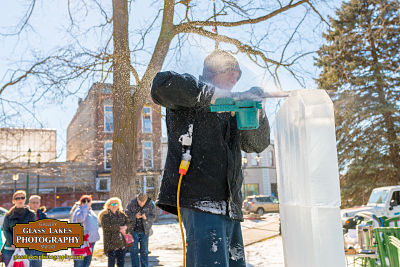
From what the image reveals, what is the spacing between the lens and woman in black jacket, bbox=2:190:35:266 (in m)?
4.22

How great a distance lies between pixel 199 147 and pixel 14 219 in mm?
4165

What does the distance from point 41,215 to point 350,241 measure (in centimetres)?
450

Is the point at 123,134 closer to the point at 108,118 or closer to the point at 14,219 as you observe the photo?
the point at 108,118

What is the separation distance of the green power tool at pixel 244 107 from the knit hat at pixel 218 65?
0.18 meters

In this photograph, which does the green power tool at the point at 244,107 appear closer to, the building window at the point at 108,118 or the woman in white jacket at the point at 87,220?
the woman in white jacket at the point at 87,220

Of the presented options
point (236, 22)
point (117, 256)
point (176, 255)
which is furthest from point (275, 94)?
point (176, 255)

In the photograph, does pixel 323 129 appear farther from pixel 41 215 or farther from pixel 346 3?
pixel 346 3

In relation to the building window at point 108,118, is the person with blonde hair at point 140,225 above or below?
below

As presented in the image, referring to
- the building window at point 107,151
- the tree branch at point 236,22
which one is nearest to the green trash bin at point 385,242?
the tree branch at point 236,22

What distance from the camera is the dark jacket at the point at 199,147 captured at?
1227 millimetres

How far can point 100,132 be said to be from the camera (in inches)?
425

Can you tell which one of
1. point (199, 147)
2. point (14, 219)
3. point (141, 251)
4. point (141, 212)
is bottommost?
point (141, 251)

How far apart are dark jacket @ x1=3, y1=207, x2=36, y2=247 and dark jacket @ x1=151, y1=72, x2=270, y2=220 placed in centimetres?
388

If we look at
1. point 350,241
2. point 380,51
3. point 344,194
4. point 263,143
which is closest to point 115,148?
point 350,241
